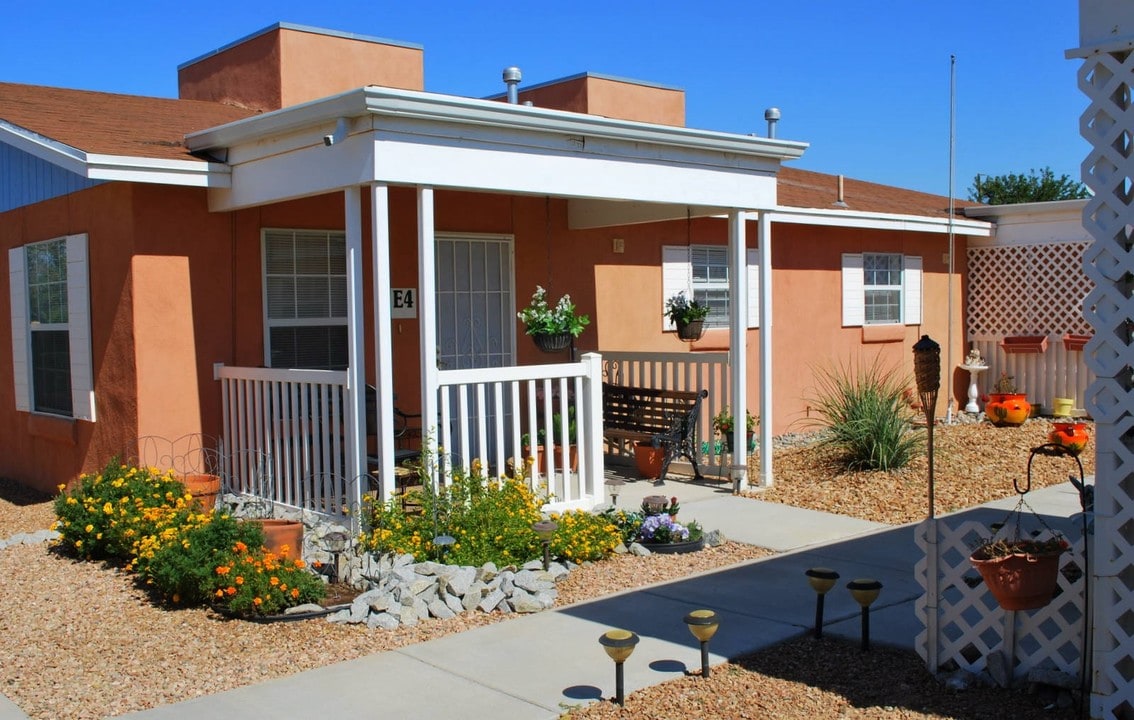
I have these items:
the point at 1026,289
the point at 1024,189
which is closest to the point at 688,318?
the point at 1026,289

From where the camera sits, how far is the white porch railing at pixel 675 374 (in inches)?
402

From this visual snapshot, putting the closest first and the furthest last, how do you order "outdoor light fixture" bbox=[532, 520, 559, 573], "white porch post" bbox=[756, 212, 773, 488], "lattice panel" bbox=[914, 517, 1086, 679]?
"lattice panel" bbox=[914, 517, 1086, 679] → "outdoor light fixture" bbox=[532, 520, 559, 573] → "white porch post" bbox=[756, 212, 773, 488]

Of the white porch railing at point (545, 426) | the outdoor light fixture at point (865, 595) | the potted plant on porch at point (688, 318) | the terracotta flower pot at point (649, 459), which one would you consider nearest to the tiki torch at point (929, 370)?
the outdoor light fixture at point (865, 595)

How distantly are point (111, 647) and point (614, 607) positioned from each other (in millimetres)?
2643

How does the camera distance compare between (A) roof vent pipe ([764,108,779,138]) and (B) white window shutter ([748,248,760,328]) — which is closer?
(A) roof vent pipe ([764,108,779,138])

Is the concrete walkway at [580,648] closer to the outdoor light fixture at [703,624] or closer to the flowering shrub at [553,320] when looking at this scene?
the outdoor light fixture at [703,624]

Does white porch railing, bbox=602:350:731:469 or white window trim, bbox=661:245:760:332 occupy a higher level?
white window trim, bbox=661:245:760:332

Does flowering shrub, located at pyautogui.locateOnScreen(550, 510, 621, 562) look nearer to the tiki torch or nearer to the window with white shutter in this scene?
the tiki torch

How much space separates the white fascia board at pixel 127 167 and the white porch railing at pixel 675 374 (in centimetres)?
442

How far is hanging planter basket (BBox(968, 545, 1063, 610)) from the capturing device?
14.4 feet

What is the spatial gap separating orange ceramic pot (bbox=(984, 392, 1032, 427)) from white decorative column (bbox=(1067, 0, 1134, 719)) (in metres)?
9.31

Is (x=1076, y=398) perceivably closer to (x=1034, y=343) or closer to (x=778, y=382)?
(x=1034, y=343)

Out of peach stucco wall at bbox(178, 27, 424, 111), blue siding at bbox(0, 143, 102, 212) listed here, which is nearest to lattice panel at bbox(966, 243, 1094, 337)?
peach stucco wall at bbox(178, 27, 424, 111)

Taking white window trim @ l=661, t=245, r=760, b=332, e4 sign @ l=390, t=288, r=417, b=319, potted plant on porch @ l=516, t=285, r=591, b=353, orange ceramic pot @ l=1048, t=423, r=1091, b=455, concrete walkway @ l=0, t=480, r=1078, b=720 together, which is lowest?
concrete walkway @ l=0, t=480, r=1078, b=720
